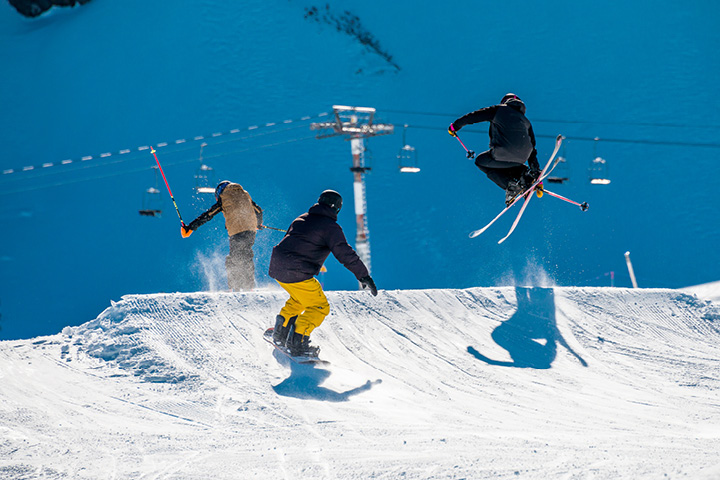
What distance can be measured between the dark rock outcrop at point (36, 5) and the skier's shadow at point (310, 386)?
3767 cm

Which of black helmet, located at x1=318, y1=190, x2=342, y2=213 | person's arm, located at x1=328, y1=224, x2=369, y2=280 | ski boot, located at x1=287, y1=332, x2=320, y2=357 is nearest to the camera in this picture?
person's arm, located at x1=328, y1=224, x2=369, y2=280

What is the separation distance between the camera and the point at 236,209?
7.17 m

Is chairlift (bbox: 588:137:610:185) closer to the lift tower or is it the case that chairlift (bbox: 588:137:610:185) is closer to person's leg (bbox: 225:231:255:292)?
the lift tower

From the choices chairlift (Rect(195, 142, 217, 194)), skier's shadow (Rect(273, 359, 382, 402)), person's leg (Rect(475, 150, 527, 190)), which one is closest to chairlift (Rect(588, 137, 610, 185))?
person's leg (Rect(475, 150, 527, 190))

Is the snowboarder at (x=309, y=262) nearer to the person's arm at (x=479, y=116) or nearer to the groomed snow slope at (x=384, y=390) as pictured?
the groomed snow slope at (x=384, y=390)

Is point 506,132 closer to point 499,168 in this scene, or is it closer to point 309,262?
point 499,168

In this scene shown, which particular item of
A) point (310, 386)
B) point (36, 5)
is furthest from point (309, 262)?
point (36, 5)

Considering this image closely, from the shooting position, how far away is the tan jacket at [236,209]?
7086mm

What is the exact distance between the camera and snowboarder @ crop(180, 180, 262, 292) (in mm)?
7078

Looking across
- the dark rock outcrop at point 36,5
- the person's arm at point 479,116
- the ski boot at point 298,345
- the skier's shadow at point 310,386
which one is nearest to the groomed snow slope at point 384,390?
the skier's shadow at point 310,386

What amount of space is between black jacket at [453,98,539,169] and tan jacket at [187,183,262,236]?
9.54 ft

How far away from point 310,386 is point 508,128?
123 inches

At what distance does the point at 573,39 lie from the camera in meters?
31.2

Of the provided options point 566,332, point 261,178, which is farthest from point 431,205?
point 566,332
